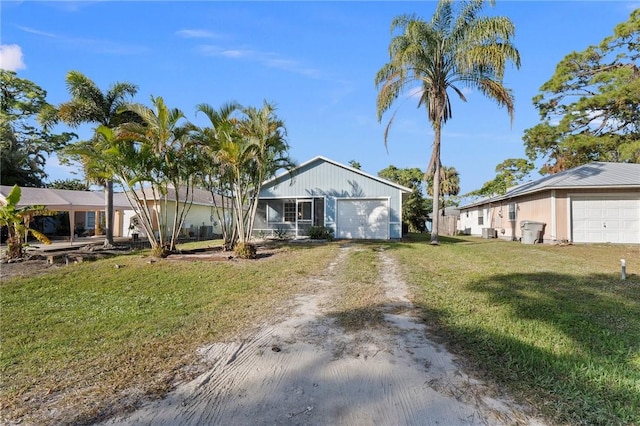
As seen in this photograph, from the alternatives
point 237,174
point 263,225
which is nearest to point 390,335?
point 237,174

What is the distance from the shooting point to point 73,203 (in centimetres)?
1734

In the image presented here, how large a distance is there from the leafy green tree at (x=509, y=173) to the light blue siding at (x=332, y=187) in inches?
811

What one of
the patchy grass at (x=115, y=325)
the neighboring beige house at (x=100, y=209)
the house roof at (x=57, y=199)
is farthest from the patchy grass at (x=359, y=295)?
the house roof at (x=57, y=199)

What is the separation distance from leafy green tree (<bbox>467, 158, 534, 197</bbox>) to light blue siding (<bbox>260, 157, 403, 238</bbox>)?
20.6m

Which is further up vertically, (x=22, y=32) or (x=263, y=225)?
(x=22, y=32)

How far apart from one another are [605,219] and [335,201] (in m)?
12.3

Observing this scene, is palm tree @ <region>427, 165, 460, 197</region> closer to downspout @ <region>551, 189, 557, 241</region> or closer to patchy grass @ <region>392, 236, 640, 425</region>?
downspout @ <region>551, 189, 557, 241</region>

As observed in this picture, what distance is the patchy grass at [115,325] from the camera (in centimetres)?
305

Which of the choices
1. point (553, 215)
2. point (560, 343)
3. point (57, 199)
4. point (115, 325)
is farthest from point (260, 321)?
point (57, 199)

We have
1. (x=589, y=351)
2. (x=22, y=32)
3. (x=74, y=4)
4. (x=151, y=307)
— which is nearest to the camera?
(x=589, y=351)

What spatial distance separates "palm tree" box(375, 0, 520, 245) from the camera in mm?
13062

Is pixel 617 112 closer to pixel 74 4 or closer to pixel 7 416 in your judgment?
pixel 74 4

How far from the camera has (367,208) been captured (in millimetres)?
18203

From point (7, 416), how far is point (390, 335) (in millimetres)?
3679
